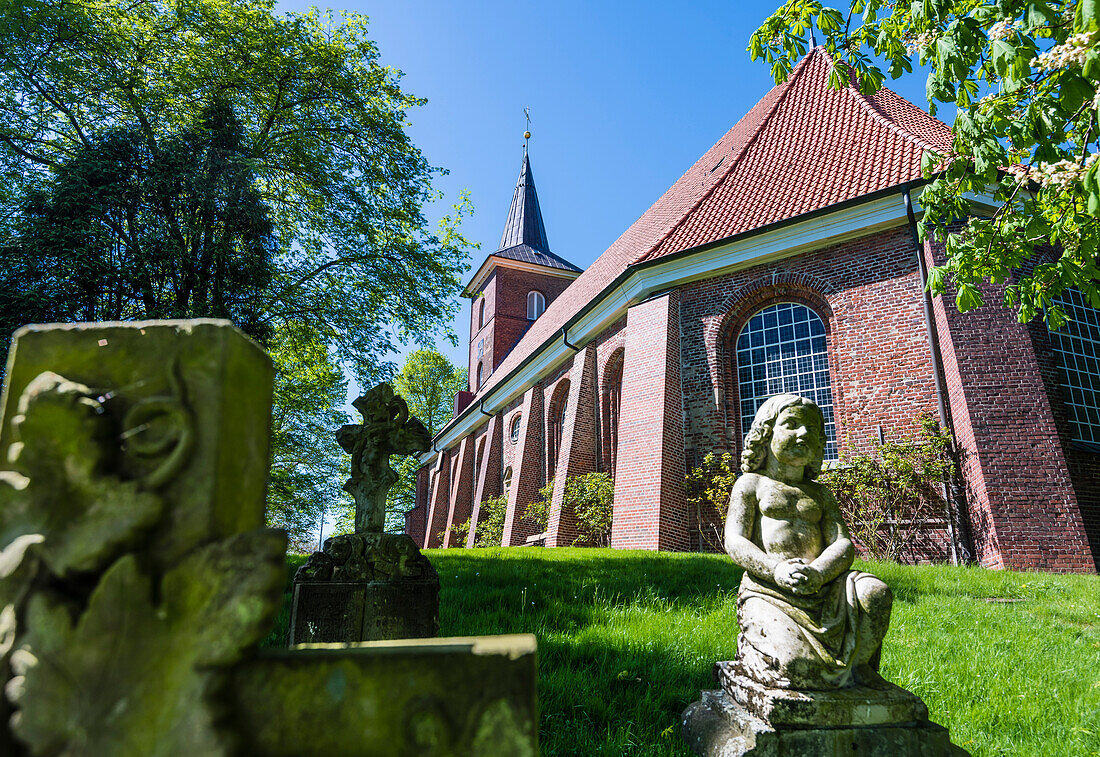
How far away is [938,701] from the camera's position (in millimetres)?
4266

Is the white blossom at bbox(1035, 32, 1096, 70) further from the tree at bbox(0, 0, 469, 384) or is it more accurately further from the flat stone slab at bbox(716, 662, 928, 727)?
the tree at bbox(0, 0, 469, 384)

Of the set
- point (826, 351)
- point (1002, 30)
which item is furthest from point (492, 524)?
point (1002, 30)

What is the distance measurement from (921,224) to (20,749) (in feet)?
20.6

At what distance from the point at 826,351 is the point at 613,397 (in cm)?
604

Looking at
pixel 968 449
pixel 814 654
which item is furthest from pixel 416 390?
pixel 814 654

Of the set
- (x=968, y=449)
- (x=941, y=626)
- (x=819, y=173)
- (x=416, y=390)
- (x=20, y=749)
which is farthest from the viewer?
(x=416, y=390)

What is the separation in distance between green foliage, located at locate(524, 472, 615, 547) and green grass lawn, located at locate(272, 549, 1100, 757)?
6.60 metres

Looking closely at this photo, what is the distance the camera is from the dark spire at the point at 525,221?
42812 millimetres

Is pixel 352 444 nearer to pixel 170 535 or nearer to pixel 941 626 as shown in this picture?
pixel 170 535

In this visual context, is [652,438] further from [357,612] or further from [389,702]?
[389,702]

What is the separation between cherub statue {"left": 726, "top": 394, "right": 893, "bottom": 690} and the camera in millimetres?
3279

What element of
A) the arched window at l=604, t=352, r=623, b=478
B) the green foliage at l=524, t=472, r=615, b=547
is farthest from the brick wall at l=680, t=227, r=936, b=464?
the arched window at l=604, t=352, r=623, b=478

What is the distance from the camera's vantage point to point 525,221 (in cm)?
4316

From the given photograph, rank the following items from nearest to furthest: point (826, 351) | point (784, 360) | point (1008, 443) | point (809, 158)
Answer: point (1008, 443) → point (826, 351) → point (784, 360) → point (809, 158)
